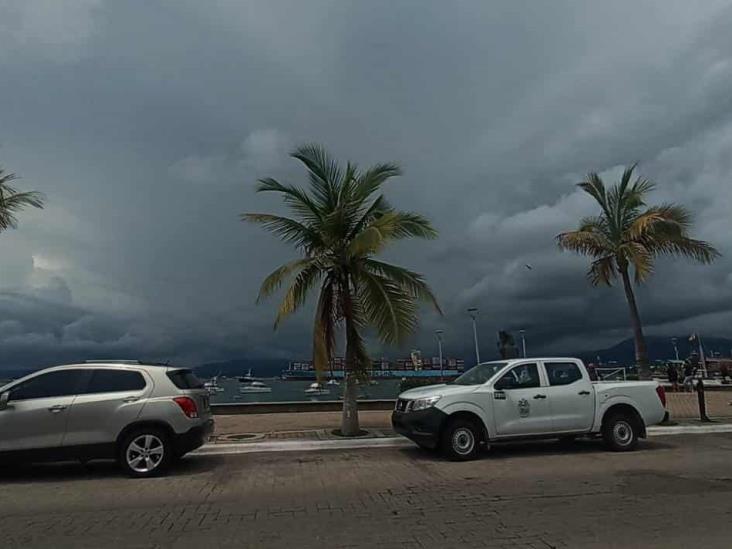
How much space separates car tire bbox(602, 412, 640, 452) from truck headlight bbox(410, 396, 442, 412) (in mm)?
3501

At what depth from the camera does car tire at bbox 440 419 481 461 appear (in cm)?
1056

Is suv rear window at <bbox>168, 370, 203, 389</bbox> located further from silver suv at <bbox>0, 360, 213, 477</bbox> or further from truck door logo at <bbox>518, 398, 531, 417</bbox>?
truck door logo at <bbox>518, 398, 531, 417</bbox>

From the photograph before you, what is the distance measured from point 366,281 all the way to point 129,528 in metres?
8.11

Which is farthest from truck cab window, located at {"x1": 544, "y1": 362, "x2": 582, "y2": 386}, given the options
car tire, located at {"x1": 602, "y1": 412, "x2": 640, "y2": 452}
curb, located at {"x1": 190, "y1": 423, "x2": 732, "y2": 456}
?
curb, located at {"x1": 190, "y1": 423, "x2": 732, "y2": 456}

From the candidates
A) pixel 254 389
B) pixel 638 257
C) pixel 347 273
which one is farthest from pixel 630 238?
pixel 254 389

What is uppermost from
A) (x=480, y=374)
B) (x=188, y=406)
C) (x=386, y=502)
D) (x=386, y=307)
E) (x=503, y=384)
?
(x=386, y=307)

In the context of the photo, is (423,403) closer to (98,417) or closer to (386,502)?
(386,502)

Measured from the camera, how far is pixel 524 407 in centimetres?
1100

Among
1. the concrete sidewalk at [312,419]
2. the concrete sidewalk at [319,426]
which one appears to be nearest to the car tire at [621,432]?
the concrete sidewalk at [319,426]

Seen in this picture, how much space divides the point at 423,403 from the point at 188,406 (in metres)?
4.04

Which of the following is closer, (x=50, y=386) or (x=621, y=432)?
(x=50, y=386)

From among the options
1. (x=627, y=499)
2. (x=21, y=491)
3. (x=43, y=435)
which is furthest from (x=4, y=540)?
(x=627, y=499)

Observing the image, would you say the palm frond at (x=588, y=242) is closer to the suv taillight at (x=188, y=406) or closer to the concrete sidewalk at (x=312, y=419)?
the concrete sidewalk at (x=312, y=419)

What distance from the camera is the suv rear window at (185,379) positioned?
10193 millimetres
